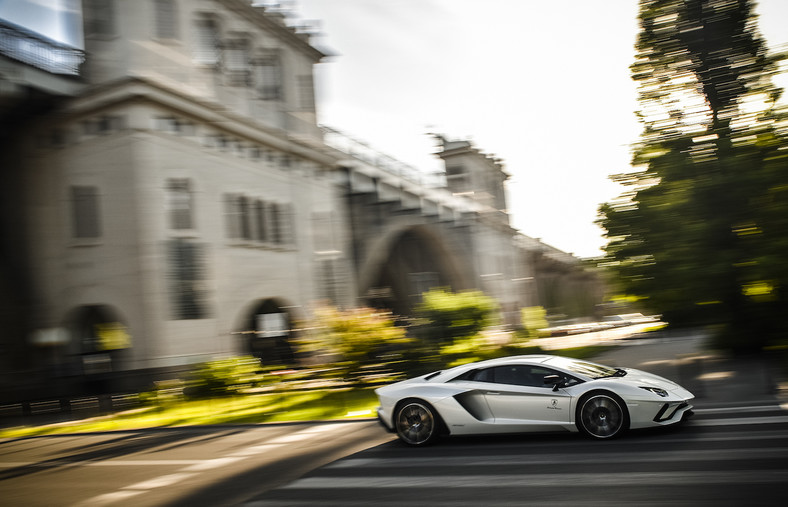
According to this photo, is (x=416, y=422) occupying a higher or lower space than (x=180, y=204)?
lower

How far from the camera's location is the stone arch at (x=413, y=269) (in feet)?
141

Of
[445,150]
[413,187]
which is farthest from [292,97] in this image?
[445,150]

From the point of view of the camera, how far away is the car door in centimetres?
852

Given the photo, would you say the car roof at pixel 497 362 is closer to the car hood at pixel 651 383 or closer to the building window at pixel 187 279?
the car hood at pixel 651 383

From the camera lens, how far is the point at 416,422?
9336 mm

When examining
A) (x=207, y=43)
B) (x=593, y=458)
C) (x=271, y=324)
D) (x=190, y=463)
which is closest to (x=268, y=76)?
(x=207, y=43)

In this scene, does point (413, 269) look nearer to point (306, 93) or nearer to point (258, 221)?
point (306, 93)

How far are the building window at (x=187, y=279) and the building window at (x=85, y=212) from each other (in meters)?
2.94

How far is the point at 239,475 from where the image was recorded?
852cm

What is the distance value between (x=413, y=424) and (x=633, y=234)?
4.88 metres

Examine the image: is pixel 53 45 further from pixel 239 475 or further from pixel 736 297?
pixel 736 297

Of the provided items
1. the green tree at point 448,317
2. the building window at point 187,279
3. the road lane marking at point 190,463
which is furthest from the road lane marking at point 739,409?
the building window at point 187,279

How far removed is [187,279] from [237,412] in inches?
318

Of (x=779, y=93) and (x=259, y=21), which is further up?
(x=259, y=21)
